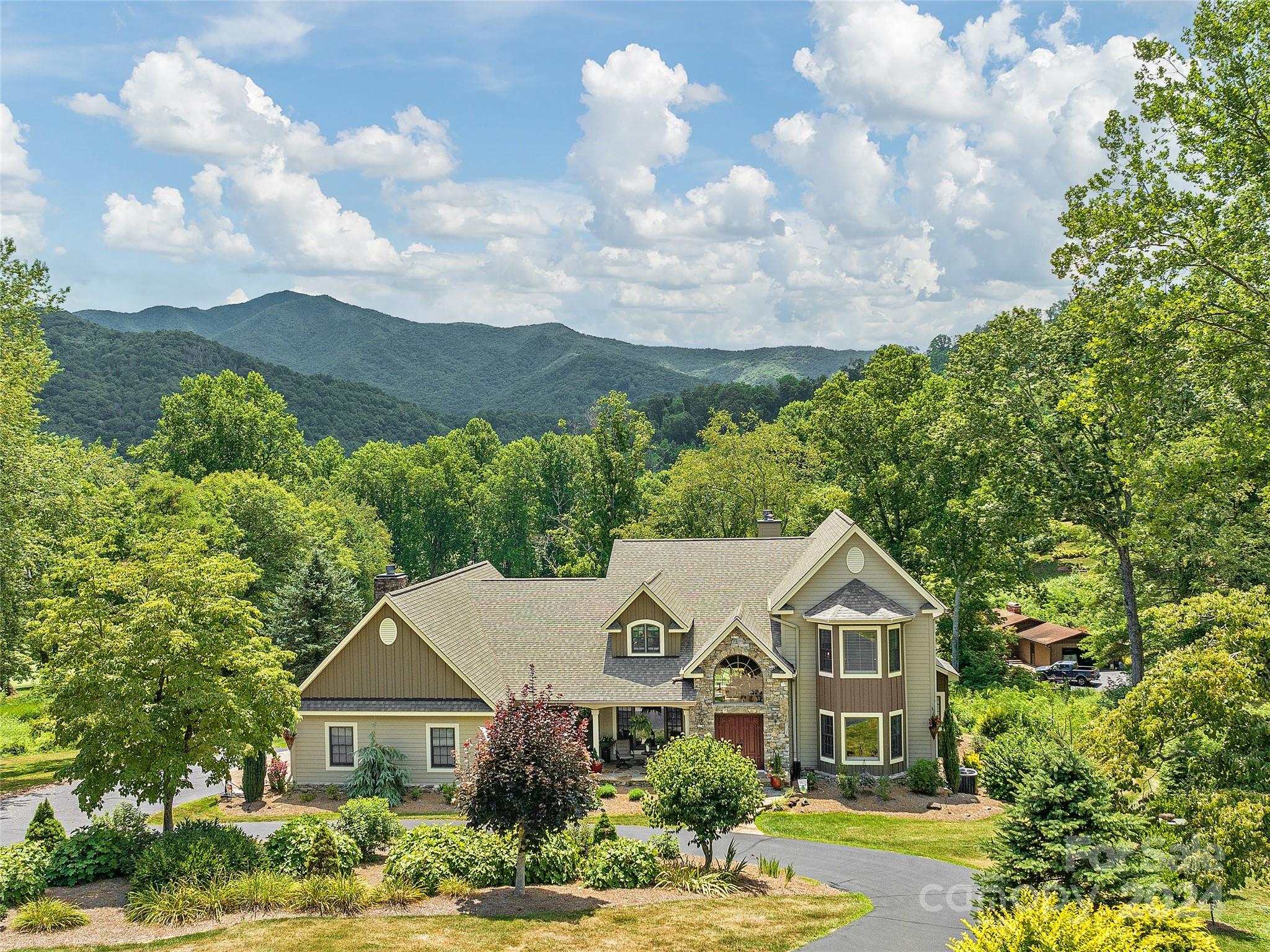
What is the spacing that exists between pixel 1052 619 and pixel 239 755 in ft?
191

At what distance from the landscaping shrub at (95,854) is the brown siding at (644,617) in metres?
16.6

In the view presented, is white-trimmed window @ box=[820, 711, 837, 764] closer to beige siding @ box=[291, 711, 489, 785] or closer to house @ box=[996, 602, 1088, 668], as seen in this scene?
beige siding @ box=[291, 711, 489, 785]

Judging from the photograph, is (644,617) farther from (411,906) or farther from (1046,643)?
(1046,643)

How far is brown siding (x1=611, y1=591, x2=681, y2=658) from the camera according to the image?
35000 mm

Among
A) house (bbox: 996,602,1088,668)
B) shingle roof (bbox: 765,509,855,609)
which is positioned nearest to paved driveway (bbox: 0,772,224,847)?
shingle roof (bbox: 765,509,855,609)

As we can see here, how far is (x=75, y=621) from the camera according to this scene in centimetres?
2230

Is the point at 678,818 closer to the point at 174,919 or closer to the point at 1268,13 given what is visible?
the point at 174,919

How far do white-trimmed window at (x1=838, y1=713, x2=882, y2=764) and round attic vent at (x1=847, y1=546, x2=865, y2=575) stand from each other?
4.89m

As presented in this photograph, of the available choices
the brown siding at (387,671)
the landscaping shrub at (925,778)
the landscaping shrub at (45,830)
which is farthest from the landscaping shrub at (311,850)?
the landscaping shrub at (925,778)

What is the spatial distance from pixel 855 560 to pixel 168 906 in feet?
75.9

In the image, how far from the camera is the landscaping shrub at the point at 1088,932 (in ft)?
35.7

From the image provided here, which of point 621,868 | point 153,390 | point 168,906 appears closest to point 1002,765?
point 621,868

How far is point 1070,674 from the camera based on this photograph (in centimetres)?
5519

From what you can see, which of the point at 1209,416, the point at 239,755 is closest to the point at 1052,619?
the point at 1209,416
